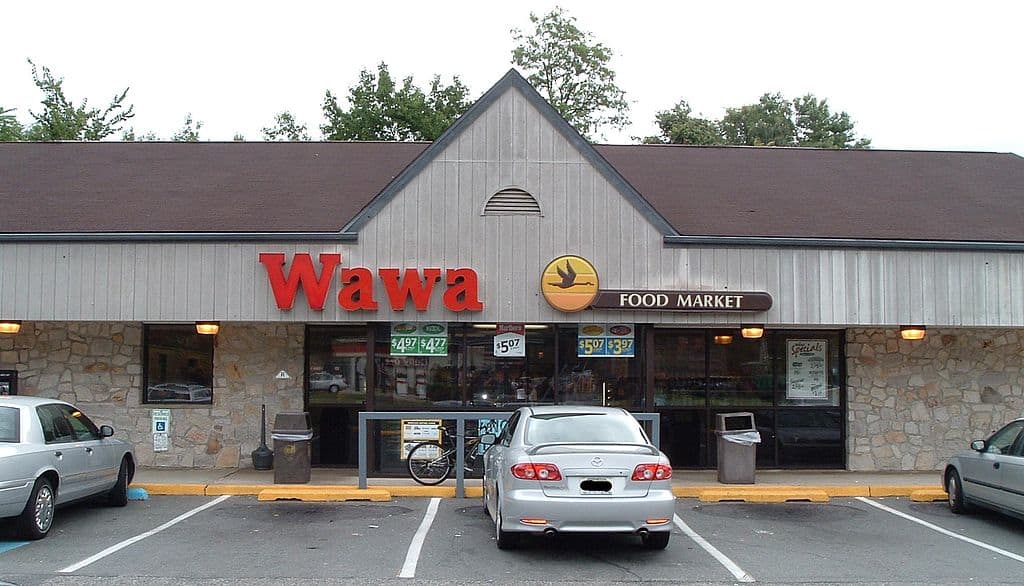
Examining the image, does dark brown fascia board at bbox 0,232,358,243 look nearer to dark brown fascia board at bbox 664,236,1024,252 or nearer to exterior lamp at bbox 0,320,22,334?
exterior lamp at bbox 0,320,22,334

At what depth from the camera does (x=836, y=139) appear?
51938 mm

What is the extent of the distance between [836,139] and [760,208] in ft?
125

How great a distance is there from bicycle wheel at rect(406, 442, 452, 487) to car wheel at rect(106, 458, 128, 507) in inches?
159

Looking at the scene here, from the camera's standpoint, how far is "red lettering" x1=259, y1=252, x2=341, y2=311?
1438cm

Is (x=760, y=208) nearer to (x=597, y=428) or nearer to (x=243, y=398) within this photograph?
(x=597, y=428)

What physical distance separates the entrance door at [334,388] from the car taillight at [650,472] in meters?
8.10

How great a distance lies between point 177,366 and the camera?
16.8 meters

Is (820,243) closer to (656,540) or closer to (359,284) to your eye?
(656,540)

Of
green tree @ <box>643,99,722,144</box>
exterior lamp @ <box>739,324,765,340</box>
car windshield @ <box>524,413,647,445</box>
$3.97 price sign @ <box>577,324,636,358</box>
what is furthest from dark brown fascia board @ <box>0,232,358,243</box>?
green tree @ <box>643,99,722,144</box>

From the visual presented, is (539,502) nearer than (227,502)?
Yes

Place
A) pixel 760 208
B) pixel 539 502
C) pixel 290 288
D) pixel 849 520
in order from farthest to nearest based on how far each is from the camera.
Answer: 1. pixel 760 208
2. pixel 290 288
3. pixel 849 520
4. pixel 539 502

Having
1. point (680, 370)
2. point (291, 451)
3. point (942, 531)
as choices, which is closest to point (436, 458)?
point (291, 451)

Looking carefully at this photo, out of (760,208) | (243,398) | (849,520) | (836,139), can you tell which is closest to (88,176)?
(243,398)

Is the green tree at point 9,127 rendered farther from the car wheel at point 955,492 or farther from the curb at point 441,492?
the car wheel at point 955,492
